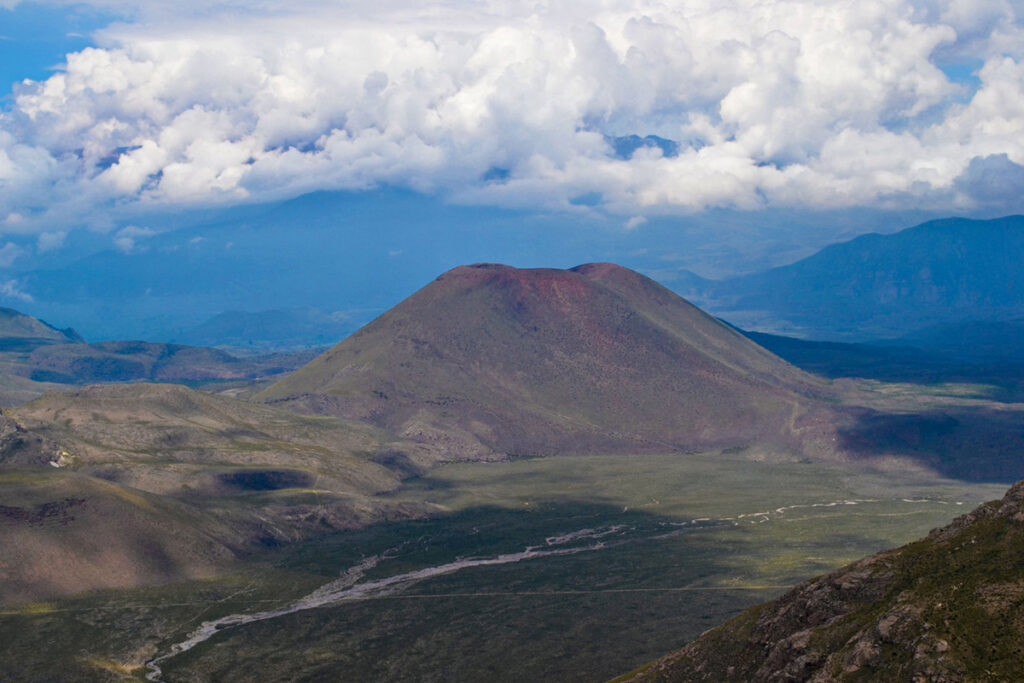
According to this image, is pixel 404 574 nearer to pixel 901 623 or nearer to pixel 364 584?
pixel 364 584

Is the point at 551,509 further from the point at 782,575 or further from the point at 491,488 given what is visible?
the point at 782,575

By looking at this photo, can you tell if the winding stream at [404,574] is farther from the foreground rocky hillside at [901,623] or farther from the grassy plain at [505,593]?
the foreground rocky hillside at [901,623]

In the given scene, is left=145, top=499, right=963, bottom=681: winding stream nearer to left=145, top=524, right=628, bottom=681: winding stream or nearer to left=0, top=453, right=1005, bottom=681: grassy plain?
left=145, top=524, right=628, bottom=681: winding stream

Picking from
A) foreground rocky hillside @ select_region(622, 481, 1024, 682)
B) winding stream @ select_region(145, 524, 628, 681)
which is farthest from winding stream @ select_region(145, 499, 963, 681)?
foreground rocky hillside @ select_region(622, 481, 1024, 682)

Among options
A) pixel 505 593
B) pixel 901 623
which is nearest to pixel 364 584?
pixel 505 593

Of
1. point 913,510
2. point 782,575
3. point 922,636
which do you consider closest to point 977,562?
point 922,636

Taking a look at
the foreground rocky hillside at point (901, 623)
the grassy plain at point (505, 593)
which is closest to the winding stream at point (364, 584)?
the grassy plain at point (505, 593)

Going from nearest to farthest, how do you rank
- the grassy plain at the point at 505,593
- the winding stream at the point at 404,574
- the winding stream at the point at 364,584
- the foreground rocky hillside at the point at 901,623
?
1. the foreground rocky hillside at the point at 901,623
2. the grassy plain at the point at 505,593
3. the winding stream at the point at 364,584
4. the winding stream at the point at 404,574
